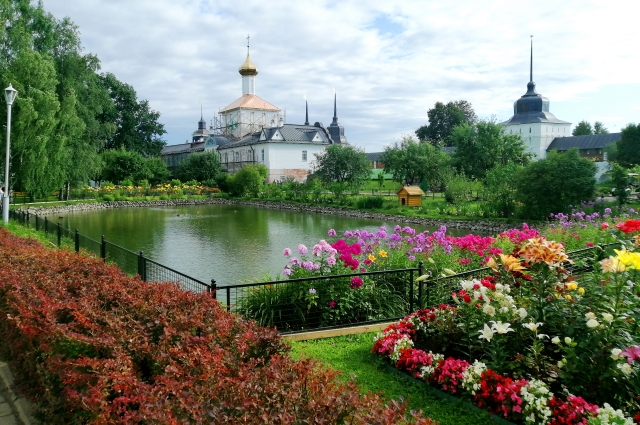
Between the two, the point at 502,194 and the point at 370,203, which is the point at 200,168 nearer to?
the point at 370,203

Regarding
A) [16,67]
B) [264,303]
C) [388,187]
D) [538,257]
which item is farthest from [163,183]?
[538,257]

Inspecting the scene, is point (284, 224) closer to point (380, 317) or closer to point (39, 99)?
point (39, 99)

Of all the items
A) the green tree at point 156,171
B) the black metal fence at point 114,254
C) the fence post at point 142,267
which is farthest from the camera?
the green tree at point 156,171

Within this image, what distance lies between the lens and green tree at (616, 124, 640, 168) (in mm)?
44969

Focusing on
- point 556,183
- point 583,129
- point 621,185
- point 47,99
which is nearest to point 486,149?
point 621,185

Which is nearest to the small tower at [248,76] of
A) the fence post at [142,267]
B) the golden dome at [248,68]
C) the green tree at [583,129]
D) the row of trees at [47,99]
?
the golden dome at [248,68]

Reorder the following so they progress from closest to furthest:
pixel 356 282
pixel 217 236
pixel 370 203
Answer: pixel 356 282 → pixel 217 236 → pixel 370 203

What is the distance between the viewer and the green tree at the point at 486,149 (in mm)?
36000

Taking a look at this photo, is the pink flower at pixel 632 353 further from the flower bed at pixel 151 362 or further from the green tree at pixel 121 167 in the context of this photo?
the green tree at pixel 121 167

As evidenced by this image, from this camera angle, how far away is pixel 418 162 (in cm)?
3844

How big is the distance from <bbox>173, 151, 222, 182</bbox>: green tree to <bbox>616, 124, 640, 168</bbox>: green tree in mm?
37791

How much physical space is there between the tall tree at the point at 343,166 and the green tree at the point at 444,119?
2478cm

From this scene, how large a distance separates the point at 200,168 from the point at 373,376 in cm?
5125

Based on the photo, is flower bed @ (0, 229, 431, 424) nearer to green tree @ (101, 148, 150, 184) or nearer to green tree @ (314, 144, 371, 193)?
green tree @ (314, 144, 371, 193)
